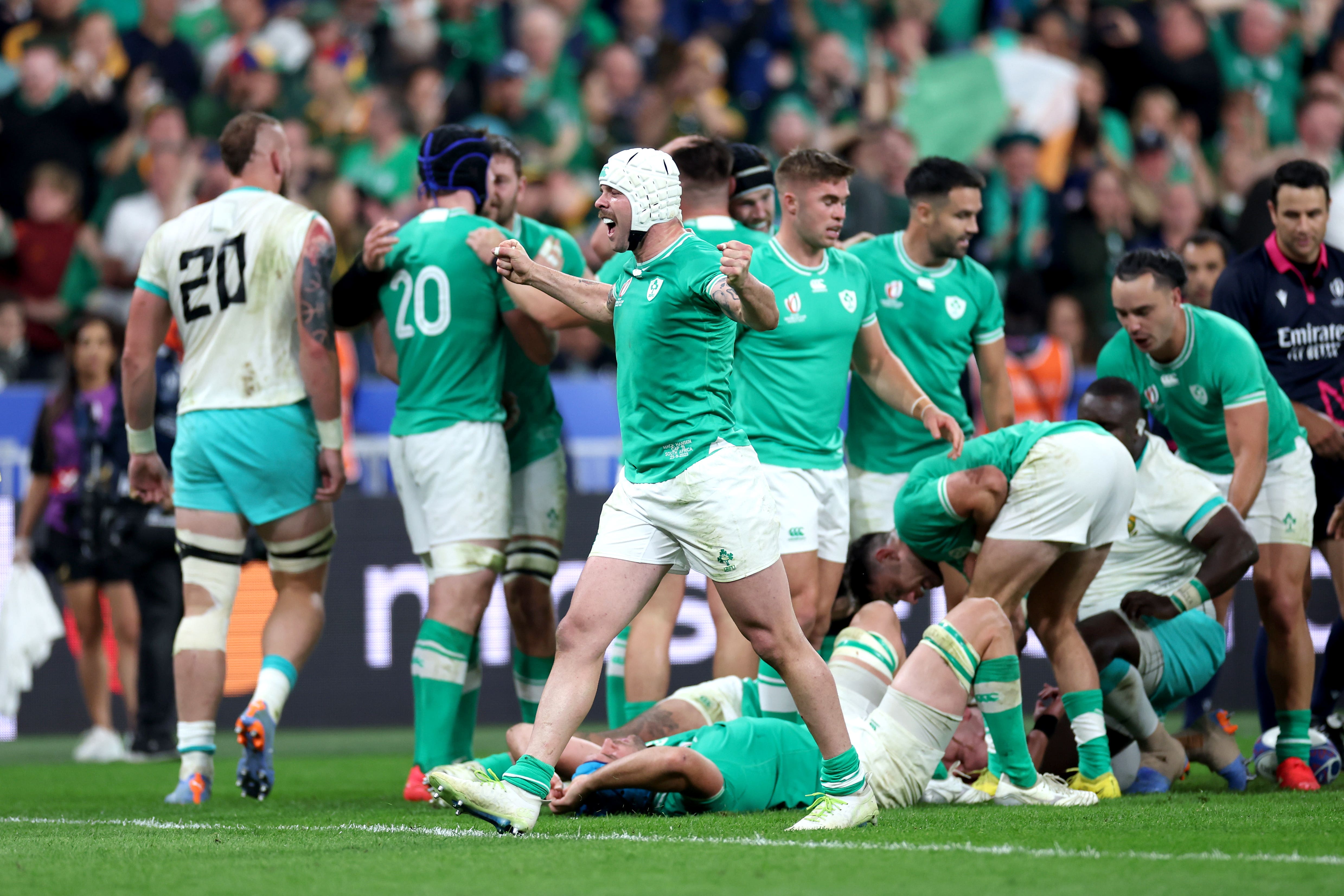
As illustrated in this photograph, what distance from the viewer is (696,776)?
5.70 m

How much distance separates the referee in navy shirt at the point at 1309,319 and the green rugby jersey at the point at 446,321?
3780 mm

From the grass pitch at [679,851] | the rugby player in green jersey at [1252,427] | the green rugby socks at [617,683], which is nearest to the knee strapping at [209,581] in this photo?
the grass pitch at [679,851]

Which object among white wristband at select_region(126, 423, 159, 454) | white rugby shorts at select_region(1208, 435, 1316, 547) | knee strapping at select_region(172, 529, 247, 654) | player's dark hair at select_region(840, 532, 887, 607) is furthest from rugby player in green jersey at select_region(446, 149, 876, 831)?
white rugby shorts at select_region(1208, 435, 1316, 547)

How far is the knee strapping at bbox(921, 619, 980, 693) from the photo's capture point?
20.1ft

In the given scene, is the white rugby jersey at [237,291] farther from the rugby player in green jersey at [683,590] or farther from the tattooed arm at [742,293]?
the tattooed arm at [742,293]

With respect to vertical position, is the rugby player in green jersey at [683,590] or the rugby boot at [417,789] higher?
the rugby player in green jersey at [683,590]

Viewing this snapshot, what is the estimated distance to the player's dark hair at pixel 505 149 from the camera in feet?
24.5

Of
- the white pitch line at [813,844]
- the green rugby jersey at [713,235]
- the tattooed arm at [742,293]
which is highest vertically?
the green rugby jersey at [713,235]

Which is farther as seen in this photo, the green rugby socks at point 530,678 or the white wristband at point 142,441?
the green rugby socks at point 530,678

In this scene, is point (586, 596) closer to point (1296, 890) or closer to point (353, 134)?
point (1296, 890)

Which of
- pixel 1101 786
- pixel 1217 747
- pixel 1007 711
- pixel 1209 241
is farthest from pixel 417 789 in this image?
pixel 1209 241

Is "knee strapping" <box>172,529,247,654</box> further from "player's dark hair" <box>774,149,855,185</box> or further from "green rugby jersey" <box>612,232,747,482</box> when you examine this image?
"player's dark hair" <box>774,149,855,185</box>

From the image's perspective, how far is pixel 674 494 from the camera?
5.34 m

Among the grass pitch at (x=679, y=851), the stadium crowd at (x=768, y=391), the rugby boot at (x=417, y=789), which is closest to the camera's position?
the grass pitch at (x=679, y=851)
